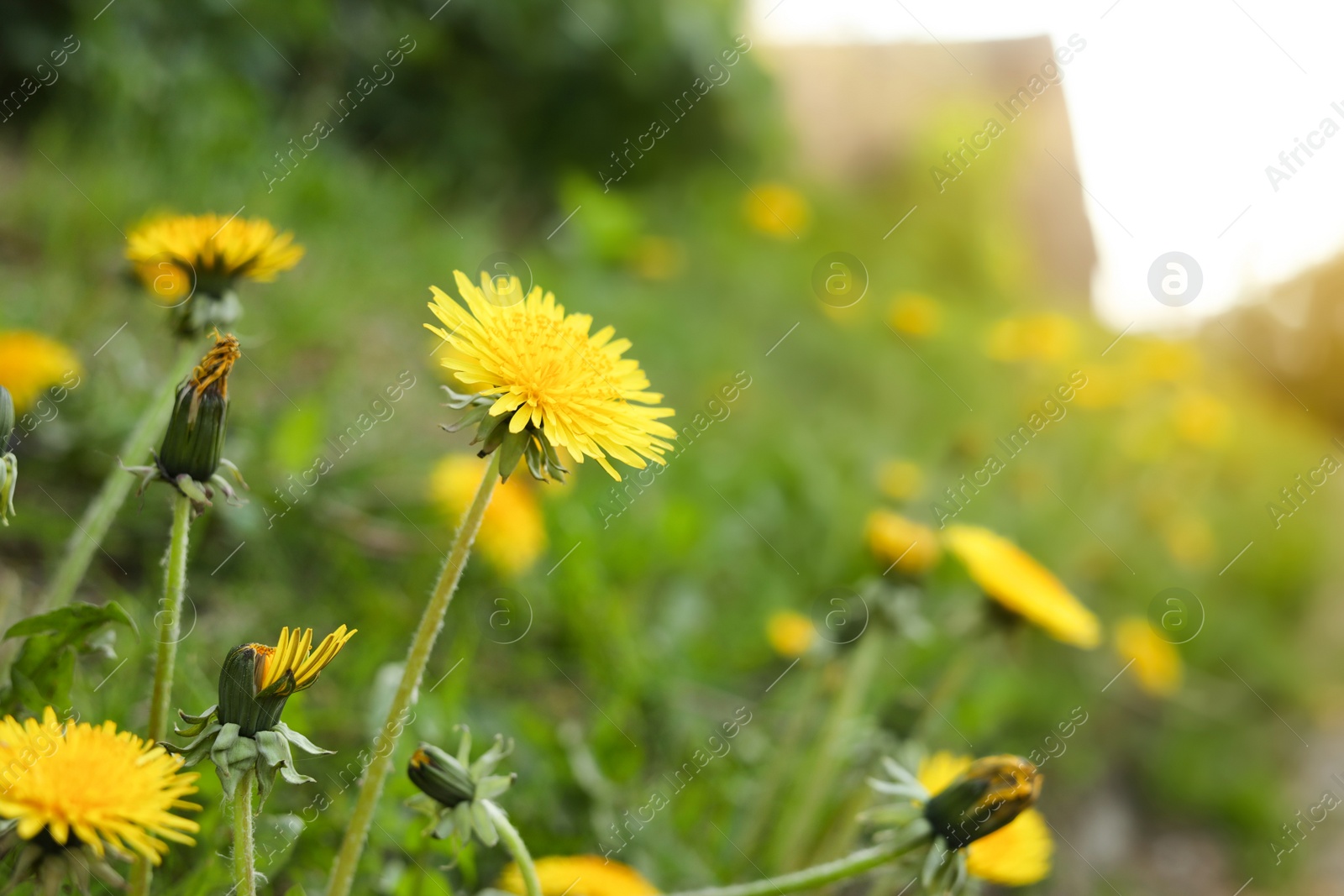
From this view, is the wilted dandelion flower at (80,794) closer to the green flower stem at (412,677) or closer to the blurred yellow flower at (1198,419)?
the green flower stem at (412,677)

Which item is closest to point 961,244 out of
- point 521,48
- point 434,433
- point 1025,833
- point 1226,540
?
point 1226,540

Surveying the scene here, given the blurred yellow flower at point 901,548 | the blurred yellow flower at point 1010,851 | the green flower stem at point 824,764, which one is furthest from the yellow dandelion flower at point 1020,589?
the blurred yellow flower at point 1010,851

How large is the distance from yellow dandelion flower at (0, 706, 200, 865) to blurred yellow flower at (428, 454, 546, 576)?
3.88 ft

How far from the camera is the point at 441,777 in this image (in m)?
0.84

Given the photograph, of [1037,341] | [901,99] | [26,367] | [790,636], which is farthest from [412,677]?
[901,99]

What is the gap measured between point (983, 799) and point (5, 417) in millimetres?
982

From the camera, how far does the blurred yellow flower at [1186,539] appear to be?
13.5ft

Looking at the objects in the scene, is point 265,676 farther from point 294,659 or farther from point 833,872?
point 833,872

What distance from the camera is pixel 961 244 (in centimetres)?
726

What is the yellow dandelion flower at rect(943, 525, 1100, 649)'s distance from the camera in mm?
1615

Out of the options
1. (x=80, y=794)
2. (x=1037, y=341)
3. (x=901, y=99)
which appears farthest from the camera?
(x=901, y=99)

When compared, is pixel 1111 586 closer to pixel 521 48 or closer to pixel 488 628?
pixel 488 628

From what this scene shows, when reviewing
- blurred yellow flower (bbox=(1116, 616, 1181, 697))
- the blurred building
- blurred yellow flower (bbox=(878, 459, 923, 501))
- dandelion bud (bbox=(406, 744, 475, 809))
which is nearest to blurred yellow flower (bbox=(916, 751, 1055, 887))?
dandelion bud (bbox=(406, 744, 475, 809))

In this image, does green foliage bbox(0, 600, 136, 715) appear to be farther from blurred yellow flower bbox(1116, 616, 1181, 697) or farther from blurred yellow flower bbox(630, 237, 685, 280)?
blurred yellow flower bbox(630, 237, 685, 280)
